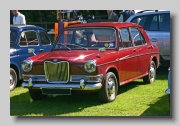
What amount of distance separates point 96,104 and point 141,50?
6.29ft

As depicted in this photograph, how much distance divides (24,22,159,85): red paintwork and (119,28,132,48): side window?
0.09 meters

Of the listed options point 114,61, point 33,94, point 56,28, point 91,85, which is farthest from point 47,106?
point 56,28

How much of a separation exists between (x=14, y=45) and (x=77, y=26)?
5.70 feet

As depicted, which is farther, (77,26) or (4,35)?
(77,26)

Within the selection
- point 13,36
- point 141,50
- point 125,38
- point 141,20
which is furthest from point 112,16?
point 13,36

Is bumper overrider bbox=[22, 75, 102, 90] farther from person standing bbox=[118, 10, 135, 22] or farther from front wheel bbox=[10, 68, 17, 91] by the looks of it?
person standing bbox=[118, 10, 135, 22]

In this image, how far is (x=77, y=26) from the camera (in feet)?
27.7

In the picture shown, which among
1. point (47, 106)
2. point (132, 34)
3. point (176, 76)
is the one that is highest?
point (132, 34)

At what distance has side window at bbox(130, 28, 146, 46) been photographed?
8844 millimetres

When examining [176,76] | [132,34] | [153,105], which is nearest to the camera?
[176,76]

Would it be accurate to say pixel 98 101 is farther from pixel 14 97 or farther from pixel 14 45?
pixel 14 45

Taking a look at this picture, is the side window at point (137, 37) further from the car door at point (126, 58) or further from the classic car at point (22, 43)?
the classic car at point (22, 43)

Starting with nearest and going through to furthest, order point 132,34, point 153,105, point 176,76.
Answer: point 176,76
point 153,105
point 132,34

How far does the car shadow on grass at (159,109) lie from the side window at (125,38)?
1329 millimetres
